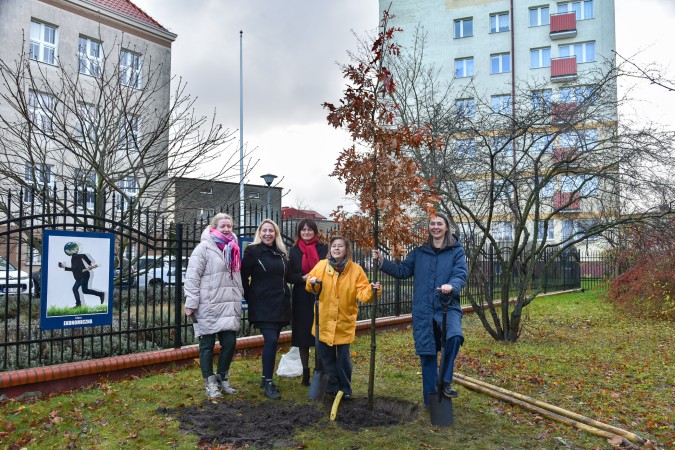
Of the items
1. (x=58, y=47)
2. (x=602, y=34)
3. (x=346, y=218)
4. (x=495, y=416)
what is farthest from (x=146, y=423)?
(x=602, y=34)

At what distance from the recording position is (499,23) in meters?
34.9

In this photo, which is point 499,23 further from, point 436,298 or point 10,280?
point 436,298

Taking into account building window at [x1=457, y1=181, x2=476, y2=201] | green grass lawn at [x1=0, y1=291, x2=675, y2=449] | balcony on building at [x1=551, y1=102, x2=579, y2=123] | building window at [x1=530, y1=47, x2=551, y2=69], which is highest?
building window at [x1=530, y1=47, x2=551, y2=69]

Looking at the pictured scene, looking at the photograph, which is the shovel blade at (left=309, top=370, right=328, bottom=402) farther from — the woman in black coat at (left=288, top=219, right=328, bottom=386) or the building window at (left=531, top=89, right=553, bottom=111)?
the building window at (left=531, top=89, right=553, bottom=111)

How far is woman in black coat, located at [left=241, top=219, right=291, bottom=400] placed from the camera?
19.0ft

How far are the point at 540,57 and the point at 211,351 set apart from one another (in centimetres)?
3338

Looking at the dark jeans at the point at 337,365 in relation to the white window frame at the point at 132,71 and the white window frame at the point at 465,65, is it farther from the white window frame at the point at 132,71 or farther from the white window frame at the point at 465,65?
the white window frame at the point at 465,65

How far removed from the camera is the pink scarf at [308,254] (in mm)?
6156

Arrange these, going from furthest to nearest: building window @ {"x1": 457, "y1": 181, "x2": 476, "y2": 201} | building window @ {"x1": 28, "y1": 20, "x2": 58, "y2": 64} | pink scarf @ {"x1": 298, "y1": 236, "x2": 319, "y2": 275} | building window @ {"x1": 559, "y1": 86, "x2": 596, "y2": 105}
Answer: building window @ {"x1": 28, "y1": 20, "x2": 58, "y2": 64} → building window @ {"x1": 457, "y1": 181, "x2": 476, "y2": 201} → building window @ {"x1": 559, "y1": 86, "x2": 596, "y2": 105} → pink scarf @ {"x1": 298, "y1": 236, "x2": 319, "y2": 275}

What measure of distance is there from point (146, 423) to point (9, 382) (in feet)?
5.26

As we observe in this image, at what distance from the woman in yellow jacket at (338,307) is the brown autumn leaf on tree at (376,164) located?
31 centimetres

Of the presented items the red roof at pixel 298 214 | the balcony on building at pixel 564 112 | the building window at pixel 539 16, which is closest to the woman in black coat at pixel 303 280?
the balcony on building at pixel 564 112

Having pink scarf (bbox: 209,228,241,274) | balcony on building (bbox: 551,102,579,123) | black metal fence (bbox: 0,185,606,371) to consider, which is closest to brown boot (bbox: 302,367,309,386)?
pink scarf (bbox: 209,228,241,274)

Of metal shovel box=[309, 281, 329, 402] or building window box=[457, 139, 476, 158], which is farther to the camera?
building window box=[457, 139, 476, 158]
